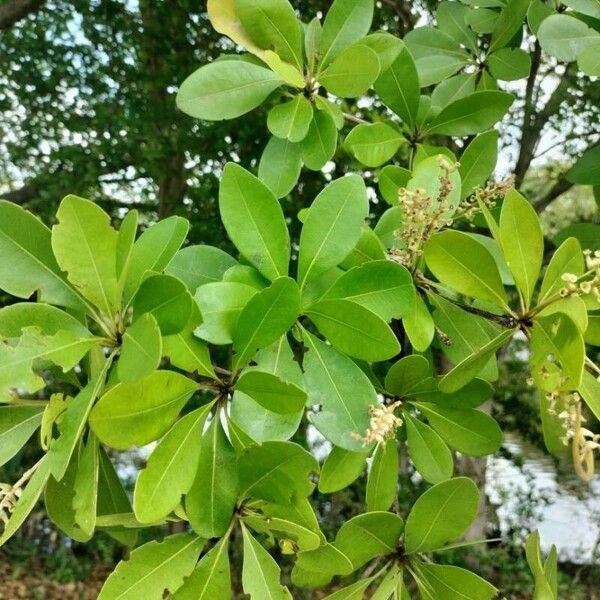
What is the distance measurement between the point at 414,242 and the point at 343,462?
256 mm

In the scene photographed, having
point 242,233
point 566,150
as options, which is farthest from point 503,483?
point 242,233

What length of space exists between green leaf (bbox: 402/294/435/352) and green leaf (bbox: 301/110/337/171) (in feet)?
0.75

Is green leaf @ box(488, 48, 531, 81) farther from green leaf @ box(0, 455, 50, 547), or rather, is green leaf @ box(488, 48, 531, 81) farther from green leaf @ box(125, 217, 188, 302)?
green leaf @ box(0, 455, 50, 547)

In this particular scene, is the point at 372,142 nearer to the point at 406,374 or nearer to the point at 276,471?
the point at 406,374

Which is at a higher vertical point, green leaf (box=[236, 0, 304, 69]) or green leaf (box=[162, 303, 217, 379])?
green leaf (box=[236, 0, 304, 69])

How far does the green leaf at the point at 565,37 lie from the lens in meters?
0.89

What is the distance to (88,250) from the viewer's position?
58 cm

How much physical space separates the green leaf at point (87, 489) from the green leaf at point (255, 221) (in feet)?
0.72

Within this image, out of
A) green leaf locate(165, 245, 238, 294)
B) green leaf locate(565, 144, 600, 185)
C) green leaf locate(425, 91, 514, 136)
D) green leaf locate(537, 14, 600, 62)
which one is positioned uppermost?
green leaf locate(537, 14, 600, 62)

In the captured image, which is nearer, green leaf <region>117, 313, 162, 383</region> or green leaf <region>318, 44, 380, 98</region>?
green leaf <region>117, 313, 162, 383</region>

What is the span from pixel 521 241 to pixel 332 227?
0.18 metres

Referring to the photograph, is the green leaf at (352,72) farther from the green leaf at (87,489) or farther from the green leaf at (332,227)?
the green leaf at (87,489)

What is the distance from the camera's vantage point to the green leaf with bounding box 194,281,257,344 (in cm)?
57

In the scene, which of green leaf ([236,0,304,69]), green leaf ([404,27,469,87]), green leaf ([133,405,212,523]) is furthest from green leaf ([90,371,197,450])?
green leaf ([404,27,469,87])
